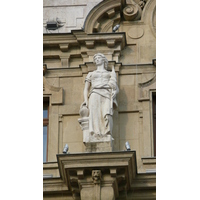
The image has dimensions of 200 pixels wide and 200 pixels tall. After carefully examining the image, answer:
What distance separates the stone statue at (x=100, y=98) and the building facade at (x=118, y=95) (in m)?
0.53

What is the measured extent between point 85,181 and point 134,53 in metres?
3.50

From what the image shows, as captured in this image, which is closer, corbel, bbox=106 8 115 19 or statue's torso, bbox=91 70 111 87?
statue's torso, bbox=91 70 111 87

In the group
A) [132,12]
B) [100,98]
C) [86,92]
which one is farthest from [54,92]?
[132,12]

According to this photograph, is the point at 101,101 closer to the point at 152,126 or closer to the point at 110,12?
the point at 152,126

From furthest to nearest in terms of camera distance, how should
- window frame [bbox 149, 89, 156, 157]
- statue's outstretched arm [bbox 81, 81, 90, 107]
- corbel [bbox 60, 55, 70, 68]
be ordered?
corbel [bbox 60, 55, 70, 68] < window frame [bbox 149, 89, 156, 157] < statue's outstretched arm [bbox 81, 81, 90, 107]

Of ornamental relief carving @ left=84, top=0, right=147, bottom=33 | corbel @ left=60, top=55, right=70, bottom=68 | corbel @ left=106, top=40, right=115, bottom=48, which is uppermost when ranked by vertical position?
ornamental relief carving @ left=84, top=0, right=147, bottom=33

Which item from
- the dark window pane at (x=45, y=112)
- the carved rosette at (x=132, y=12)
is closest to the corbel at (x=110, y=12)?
the carved rosette at (x=132, y=12)

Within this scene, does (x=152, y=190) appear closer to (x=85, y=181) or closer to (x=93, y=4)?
(x=85, y=181)

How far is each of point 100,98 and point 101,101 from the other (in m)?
0.06

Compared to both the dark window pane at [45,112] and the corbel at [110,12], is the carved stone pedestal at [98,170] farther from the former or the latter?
the corbel at [110,12]

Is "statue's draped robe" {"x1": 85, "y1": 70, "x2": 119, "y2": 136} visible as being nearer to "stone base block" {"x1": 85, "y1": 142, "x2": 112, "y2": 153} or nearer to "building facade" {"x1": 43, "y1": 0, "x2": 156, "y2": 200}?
"stone base block" {"x1": 85, "y1": 142, "x2": 112, "y2": 153}

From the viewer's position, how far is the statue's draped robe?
18609mm

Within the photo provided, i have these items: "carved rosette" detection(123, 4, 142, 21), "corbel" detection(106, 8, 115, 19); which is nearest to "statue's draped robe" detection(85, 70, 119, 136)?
"corbel" detection(106, 8, 115, 19)

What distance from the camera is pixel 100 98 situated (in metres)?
18.9
